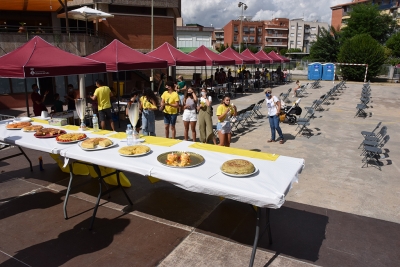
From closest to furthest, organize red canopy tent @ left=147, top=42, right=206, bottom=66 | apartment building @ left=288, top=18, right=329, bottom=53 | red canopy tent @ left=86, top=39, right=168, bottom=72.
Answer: red canopy tent @ left=86, top=39, right=168, bottom=72, red canopy tent @ left=147, top=42, right=206, bottom=66, apartment building @ left=288, top=18, right=329, bottom=53

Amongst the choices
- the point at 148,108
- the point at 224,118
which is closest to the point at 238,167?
the point at 224,118

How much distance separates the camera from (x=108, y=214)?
504cm

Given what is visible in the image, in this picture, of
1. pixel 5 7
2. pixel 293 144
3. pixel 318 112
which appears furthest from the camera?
pixel 5 7

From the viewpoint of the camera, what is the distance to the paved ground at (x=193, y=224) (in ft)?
13.0

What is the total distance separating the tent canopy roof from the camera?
25.7 ft

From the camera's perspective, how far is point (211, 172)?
372 centimetres

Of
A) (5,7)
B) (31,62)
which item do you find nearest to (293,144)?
(31,62)

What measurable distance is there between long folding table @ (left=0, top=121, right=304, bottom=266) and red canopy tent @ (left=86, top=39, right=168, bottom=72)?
20.7 ft

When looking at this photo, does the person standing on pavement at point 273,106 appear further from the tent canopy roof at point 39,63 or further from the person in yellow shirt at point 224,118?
the tent canopy roof at point 39,63

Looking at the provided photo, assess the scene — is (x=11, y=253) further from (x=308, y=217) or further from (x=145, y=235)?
(x=308, y=217)

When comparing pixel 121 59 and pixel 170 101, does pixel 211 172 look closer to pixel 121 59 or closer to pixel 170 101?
pixel 170 101

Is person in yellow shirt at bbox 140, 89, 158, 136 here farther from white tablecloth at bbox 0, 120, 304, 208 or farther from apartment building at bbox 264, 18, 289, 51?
apartment building at bbox 264, 18, 289, 51

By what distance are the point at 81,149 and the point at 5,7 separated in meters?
20.8

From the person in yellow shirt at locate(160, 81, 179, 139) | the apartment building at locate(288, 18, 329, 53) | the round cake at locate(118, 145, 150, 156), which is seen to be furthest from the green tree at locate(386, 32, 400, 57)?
the apartment building at locate(288, 18, 329, 53)
